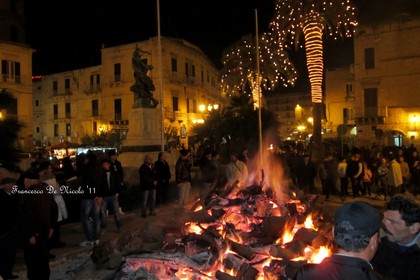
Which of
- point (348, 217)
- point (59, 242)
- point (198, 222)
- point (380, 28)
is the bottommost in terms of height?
point (59, 242)

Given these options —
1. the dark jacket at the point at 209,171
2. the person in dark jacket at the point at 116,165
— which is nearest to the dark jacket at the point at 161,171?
the person in dark jacket at the point at 116,165

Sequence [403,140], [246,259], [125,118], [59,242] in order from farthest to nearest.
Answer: [125,118], [403,140], [59,242], [246,259]

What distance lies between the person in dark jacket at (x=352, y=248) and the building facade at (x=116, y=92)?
40.2 m

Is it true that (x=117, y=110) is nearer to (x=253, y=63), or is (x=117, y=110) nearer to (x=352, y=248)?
(x=253, y=63)

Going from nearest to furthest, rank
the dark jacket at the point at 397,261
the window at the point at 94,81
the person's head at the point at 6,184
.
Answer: the dark jacket at the point at 397,261 → the person's head at the point at 6,184 → the window at the point at 94,81

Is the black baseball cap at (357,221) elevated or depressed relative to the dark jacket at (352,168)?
elevated

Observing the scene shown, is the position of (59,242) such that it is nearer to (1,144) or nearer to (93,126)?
(1,144)

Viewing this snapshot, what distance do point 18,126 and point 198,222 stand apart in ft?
12.8

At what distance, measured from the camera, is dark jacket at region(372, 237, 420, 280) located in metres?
3.05

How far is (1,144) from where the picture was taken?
24.7ft

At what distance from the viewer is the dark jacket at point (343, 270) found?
92.5 inches

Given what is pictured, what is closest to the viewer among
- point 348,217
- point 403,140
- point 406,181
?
point 348,217

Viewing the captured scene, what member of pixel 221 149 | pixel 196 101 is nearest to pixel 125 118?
pixel 196 101

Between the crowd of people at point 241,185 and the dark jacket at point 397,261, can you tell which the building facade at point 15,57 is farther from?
the dark jacket at point 397,261
